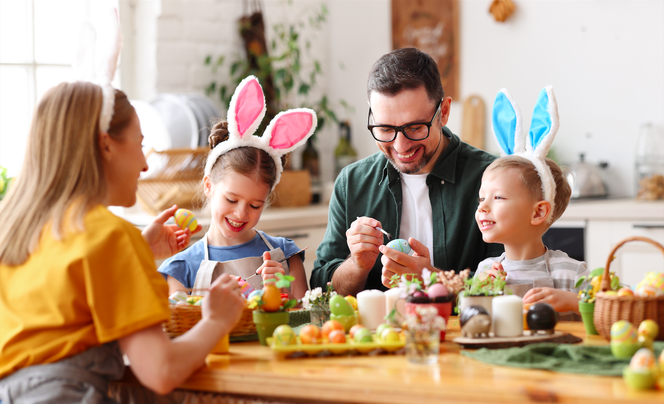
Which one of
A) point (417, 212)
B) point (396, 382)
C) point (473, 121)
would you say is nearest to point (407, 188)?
point (417, 212)

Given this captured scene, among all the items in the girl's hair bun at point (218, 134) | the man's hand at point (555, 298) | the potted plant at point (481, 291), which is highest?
the girl's hair bun at point (218, 134)

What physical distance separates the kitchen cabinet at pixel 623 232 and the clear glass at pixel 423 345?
2298 millimetres

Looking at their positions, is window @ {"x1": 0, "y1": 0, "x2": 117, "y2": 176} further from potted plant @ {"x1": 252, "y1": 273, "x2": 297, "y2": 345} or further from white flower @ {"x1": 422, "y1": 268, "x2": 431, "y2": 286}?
white flower @ {"x1": 422, "y1": 268, "x2": 431, "y2": 286}

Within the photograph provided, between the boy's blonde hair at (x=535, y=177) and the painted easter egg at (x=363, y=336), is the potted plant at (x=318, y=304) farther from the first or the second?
the boy's blonde hair at (x=535, y=177)

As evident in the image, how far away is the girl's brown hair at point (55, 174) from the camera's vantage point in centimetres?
128

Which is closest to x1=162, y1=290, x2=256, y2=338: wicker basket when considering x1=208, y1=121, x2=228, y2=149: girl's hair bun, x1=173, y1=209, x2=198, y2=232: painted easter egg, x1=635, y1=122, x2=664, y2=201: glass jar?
x1=173, y1=209, x2=198, y2=232: painted easter egg

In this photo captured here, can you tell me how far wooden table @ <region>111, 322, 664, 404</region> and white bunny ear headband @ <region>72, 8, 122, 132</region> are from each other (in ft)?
1.87

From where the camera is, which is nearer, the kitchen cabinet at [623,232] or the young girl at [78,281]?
the young girl at [78,281]

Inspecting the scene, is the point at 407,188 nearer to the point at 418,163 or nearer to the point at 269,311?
the point at 418,163

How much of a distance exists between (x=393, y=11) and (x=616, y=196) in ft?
6.00

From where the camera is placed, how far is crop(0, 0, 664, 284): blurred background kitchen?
321 centimetres

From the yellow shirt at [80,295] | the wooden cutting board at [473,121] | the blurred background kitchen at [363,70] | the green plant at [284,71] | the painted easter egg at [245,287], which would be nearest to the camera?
the yellow shirt at [80,295]

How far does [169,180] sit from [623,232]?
2271 mm

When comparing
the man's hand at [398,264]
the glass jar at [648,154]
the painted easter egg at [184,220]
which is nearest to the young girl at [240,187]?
the painted easter egg at [184,220]
